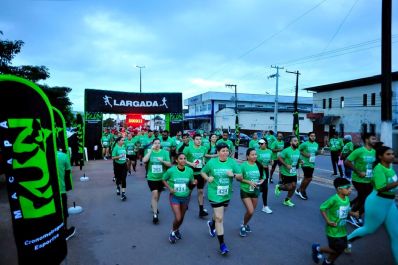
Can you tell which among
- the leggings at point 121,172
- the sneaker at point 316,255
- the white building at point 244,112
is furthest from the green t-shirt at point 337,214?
the white building at point 244,112

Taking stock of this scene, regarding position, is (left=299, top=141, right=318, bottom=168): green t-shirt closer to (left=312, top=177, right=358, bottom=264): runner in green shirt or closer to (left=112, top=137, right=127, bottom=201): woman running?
(left=312, top=177, right=358, bottom=264): runner in green shirt

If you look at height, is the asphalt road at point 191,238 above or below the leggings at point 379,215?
below

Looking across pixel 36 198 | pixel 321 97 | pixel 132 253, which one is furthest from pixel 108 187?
pixel 321 97

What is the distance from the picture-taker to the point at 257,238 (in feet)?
18.1

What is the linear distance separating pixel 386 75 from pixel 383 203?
19.2ft

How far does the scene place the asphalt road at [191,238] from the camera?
4.61 metres

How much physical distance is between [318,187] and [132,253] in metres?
7.82

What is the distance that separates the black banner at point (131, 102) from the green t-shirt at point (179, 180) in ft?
47.5

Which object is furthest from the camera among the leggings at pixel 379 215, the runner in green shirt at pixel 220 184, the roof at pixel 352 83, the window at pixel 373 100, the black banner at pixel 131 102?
the window at pixel 373 100

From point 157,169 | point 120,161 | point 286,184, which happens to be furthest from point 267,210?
point 120,161

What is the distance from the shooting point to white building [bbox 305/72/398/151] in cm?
3006

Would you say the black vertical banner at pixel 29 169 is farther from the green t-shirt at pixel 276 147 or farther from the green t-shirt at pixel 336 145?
the green t-shirt at pixel 336 145

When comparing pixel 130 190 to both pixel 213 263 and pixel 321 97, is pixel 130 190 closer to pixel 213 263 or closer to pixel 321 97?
pixel 213 263

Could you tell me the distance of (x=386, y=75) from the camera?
838cm
